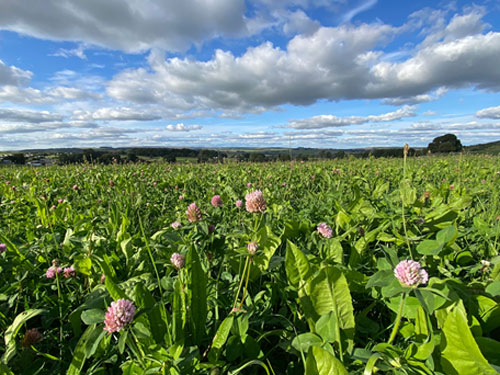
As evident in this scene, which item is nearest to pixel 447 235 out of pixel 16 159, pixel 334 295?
pixel 334 295

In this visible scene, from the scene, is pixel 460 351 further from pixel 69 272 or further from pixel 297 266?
pixel 69 272

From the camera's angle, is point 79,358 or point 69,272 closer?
point 79,358

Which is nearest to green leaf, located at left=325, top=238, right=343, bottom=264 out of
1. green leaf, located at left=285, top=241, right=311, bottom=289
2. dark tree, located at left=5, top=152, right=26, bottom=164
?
green leaf, located at left=285, top=241, right=311, bottom=289

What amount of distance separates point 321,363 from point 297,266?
0.40m

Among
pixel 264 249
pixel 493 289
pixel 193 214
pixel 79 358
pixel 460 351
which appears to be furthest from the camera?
pixel 193 214

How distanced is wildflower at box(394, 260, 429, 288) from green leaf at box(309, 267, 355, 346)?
206 millimetres

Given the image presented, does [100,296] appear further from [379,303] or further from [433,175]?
[433,175]

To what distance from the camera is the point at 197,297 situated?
3.64ft

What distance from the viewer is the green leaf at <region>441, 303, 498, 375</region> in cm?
77

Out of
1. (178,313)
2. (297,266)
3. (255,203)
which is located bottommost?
(178,313)

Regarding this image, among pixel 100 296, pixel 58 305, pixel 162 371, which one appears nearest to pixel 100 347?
pixel 100 296

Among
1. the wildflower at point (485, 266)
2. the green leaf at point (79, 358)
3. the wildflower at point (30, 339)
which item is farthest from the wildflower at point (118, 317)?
the wildflower at point (485, 266)

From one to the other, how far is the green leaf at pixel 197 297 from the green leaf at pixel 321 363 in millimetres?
449

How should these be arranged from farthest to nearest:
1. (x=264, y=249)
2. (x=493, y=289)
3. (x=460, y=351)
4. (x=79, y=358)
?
(x=264, y=249) → (x=493, y=289) → (x=79, y=358) → (x=460, y=351)
